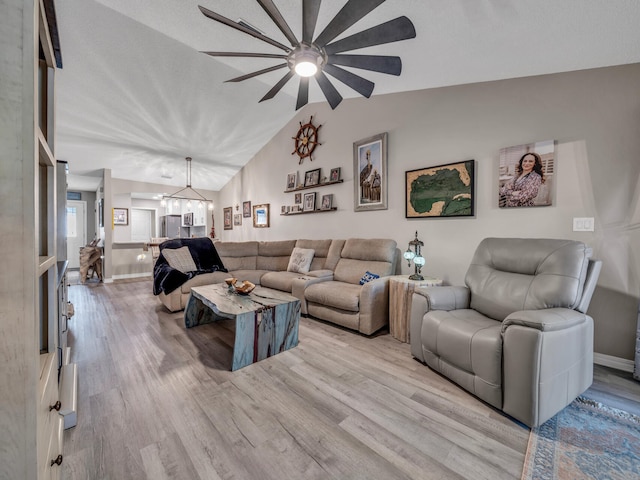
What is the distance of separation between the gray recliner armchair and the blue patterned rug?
9cm

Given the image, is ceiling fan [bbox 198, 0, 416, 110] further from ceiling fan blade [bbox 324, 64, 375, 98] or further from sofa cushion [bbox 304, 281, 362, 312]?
sofa cushion [bbox 304, 281, 362, 312]

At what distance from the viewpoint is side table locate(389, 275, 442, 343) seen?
8.68ft

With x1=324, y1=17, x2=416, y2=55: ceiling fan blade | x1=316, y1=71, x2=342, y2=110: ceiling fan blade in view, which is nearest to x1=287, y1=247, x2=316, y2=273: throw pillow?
x1=316, y1=71, x2=342, y2=110: ceiling fan blade

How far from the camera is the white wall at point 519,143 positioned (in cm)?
209

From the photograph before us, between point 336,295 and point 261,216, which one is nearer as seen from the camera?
point 336,295

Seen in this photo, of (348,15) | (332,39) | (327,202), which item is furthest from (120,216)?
(348,15)

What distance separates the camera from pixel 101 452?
4.39 ft

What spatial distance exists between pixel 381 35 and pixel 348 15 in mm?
249

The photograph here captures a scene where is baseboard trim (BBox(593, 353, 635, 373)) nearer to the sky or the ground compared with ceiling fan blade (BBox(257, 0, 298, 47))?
nearer to the ground

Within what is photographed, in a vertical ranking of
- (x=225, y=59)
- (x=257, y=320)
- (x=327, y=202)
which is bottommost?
(x=257, y=320)

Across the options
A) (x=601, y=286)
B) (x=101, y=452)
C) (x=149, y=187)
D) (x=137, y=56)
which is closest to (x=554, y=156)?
(x=601, y=286)

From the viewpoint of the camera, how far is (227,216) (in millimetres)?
7188

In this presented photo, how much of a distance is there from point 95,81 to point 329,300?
12.7ft

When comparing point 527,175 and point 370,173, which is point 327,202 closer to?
point 370,173
